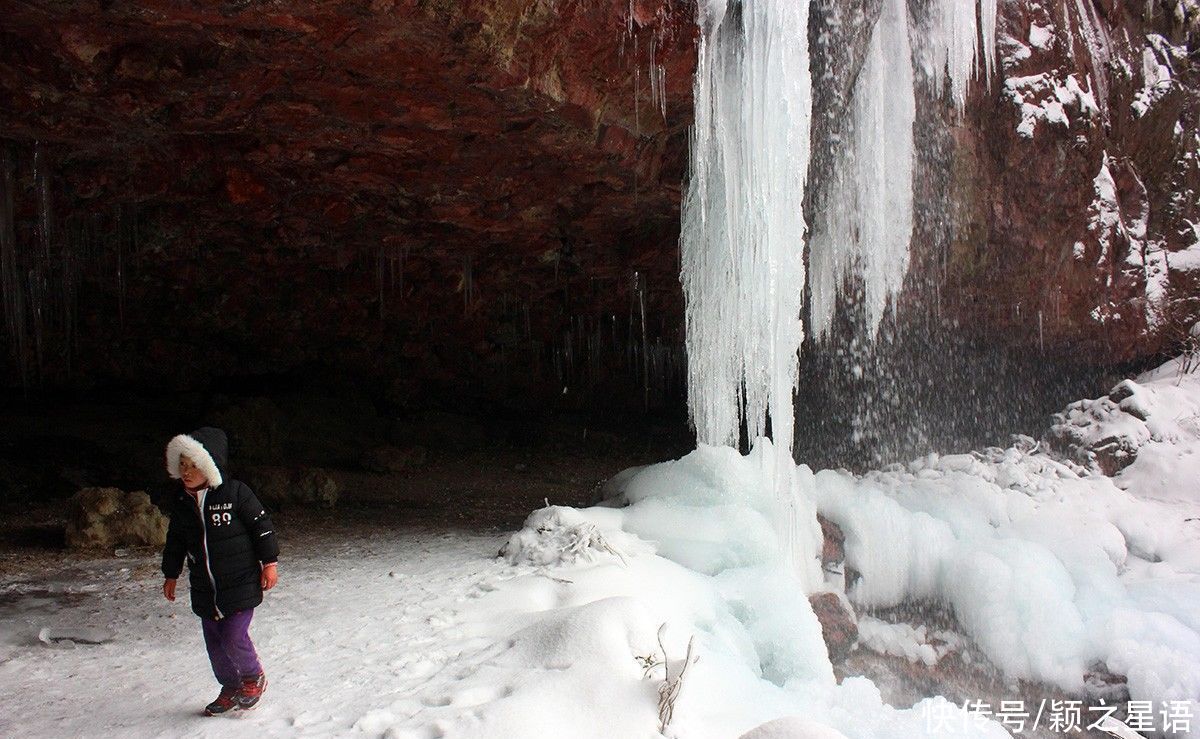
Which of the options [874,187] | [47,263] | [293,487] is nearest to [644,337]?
[874,187]

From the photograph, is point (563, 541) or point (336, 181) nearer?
point (563, 541)

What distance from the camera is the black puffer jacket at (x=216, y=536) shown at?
3.13m

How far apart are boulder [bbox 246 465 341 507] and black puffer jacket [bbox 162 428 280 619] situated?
6.43m

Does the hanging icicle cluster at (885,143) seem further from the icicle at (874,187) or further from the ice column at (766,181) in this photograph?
the ice column at (766,181)

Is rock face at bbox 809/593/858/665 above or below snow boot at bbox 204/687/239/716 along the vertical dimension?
below

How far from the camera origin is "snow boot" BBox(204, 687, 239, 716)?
319cm

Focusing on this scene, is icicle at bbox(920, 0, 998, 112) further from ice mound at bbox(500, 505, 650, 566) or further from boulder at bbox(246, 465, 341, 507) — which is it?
boulder at bbox(246, 465, 341, 507)

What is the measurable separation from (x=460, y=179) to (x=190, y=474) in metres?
4.89

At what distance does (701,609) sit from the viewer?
15.1 feet

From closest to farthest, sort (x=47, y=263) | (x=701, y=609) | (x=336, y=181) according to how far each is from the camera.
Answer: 1. (x=701, y=609)
2. (x=336, y=181)
3. (x=47, y=263)

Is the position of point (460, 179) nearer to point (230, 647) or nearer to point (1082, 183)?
point (230, 647)

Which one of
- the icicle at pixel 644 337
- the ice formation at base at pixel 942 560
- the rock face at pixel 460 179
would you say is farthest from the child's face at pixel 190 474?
the icicle at pixel 644 337

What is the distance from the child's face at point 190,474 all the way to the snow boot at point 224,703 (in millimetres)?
890

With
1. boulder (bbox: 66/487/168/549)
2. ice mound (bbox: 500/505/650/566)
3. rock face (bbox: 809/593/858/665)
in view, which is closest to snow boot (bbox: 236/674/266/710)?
ice mound (bbox: 500/505/650/566)
